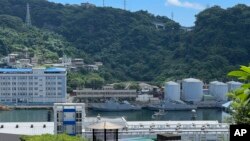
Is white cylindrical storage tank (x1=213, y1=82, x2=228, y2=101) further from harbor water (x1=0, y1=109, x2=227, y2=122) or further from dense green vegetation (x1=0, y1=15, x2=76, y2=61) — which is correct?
dense green vegetation (x1=0, y1=15, x2=76, y2=61)

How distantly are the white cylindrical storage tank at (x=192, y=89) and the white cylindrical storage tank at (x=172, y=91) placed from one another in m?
0.44

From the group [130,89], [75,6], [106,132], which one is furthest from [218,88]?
[106,132]

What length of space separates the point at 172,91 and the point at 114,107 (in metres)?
3.47

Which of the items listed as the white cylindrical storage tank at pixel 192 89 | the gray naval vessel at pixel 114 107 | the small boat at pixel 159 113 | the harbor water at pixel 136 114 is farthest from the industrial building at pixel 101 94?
the small boat at pixel 159 113

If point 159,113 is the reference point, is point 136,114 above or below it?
below

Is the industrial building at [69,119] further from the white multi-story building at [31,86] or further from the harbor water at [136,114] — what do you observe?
the white multi-story building at [31,86]

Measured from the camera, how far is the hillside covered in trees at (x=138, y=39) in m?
33.7

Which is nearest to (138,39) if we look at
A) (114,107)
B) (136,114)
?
(114,107)

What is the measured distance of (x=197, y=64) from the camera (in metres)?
32.9

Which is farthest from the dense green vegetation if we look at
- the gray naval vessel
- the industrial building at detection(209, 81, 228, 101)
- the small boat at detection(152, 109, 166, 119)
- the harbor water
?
the small boat at detection(152, 109, 166, 119)

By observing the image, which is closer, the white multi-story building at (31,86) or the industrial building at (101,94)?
the white multi-story building at (31,86)

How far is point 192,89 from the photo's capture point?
1097 inches

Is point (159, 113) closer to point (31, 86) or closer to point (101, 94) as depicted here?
point (101, 94)

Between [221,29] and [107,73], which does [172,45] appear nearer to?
[221,29]
